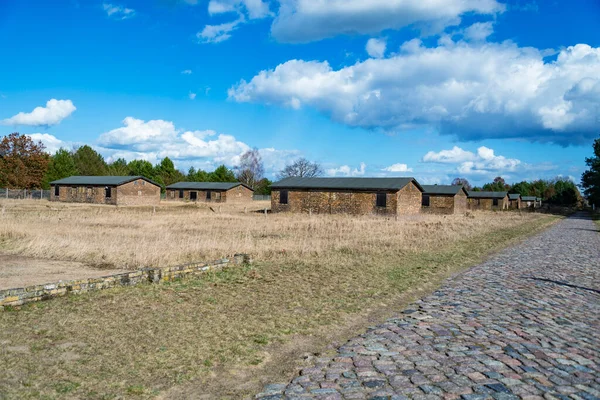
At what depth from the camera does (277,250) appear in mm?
15484

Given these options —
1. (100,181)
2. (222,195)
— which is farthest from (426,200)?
(100,181)

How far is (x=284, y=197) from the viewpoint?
1709 inches

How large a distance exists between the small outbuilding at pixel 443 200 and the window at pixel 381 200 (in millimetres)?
15969

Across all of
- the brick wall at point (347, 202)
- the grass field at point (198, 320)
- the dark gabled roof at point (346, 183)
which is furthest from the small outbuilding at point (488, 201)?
the grass field at point (198, 320)

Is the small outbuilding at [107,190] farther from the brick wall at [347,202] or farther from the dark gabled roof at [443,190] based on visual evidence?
the dark gabled roof at [443,190]

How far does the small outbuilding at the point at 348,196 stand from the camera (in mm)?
38469

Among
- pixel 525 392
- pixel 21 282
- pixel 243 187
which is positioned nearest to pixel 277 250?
pixel 21 282

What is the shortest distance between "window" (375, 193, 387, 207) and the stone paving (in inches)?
1101

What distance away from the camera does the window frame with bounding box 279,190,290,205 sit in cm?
4303

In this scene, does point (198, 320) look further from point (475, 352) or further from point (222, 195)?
point (222, 195)

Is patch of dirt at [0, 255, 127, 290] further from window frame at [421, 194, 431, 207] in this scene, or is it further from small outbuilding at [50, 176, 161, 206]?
window frame at [421, 194, 431, 207]

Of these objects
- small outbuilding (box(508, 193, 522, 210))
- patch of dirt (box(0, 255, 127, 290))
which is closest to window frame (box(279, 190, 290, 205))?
patch of dirt (box(0, 255, 127, 290))

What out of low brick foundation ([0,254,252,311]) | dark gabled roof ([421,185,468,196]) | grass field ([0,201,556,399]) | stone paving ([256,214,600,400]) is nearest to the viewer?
stone paving ([256,214,600,400])

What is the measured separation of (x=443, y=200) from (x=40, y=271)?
47.4 metres
